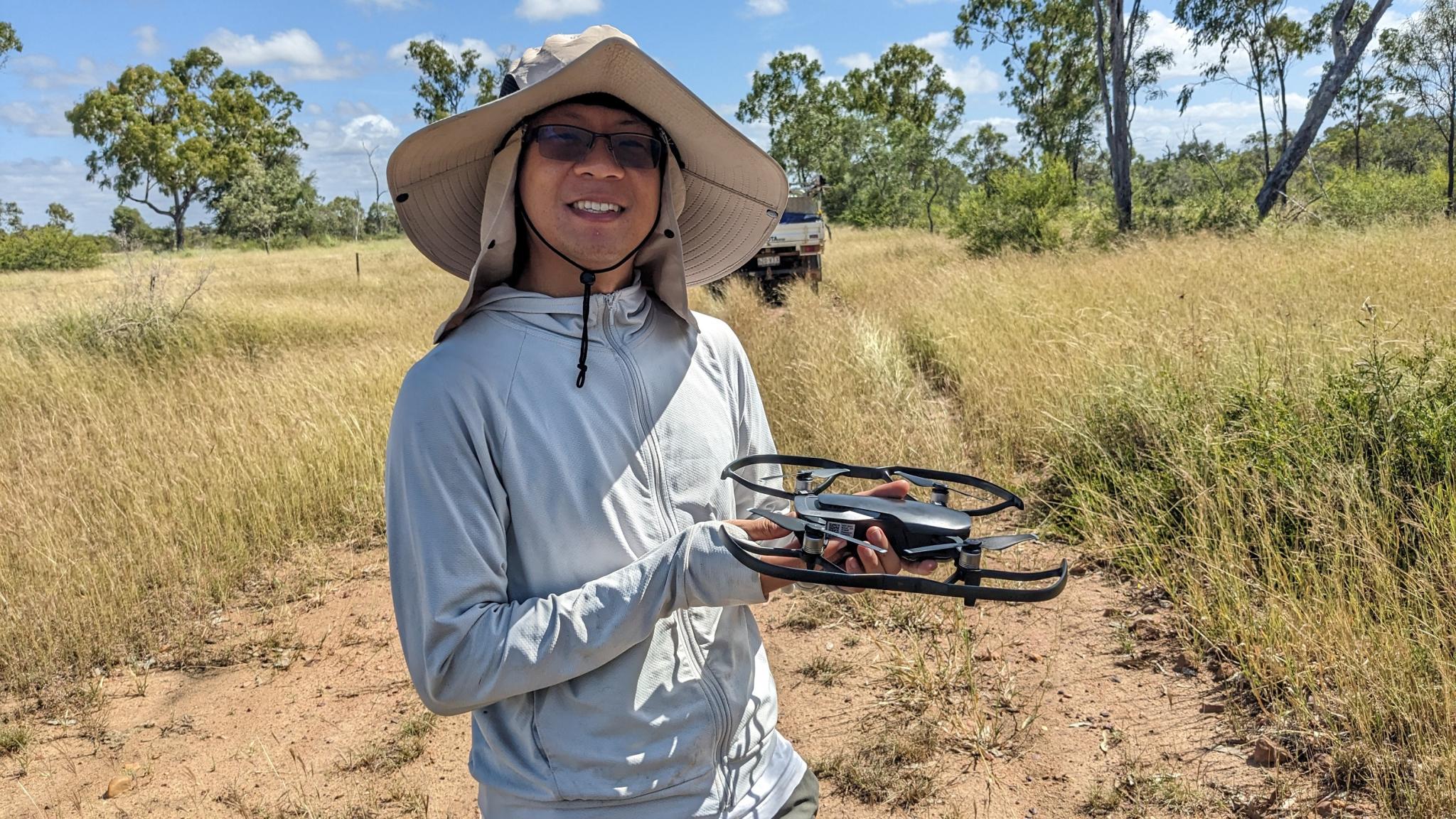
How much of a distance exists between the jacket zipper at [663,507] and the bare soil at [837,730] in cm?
161

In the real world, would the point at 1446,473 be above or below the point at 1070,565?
above

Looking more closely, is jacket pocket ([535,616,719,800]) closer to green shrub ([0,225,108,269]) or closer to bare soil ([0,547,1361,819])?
bare soil ([0,547,1361,819])

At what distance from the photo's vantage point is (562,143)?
1.25 metres

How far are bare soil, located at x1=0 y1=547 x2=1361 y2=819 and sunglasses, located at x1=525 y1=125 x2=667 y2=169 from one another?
2.11 m

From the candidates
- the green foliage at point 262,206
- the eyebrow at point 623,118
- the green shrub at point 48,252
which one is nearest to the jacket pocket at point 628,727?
the eyebrow at point 623,118

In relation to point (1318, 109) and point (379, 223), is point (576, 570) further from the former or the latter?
point (379, 223)

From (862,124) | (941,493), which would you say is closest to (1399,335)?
(941,493)

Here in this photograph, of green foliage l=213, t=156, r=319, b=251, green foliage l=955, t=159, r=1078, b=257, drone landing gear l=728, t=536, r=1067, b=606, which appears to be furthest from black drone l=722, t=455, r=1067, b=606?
green foliage l=213, t=156, r=319, b=251

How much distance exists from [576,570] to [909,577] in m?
0.52

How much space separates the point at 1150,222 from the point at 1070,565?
48.1 ft

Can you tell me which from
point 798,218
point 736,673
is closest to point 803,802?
point 736,673

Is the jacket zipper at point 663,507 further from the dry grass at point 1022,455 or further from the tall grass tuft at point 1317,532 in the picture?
the tall grass tuft at point 1317,532

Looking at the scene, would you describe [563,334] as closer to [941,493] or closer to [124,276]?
[941,493]

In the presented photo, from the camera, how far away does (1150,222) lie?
53.5ft
